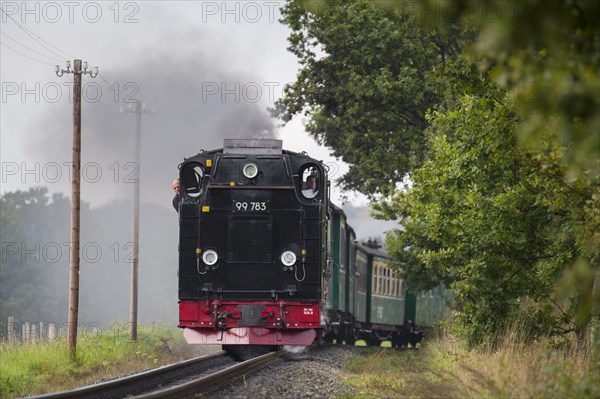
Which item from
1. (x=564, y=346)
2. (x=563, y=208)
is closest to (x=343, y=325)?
(x=564, y=346)

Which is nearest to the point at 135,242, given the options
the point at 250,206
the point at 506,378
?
the point at 250,206

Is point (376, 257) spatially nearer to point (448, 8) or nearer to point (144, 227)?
point (448, 8)

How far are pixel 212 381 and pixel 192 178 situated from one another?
A: 19.0 ft

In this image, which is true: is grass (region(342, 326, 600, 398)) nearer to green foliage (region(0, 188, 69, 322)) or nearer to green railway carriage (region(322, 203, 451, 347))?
green railway carriage (region(322, 203, 451, 347))

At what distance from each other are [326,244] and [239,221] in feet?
5.94

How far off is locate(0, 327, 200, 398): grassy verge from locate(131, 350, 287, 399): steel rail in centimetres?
298

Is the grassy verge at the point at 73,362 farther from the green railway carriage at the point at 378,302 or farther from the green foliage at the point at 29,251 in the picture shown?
the green foliage at the point at 29,251

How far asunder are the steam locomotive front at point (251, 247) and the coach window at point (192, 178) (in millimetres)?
18

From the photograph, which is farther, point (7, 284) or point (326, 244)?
point (7, 284)

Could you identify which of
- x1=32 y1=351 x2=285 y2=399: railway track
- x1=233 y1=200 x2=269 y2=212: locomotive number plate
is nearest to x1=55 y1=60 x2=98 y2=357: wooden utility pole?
x1=32 y1=351 x2=285 y2=399: railway track

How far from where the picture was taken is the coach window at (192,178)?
18.8m

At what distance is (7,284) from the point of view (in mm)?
82375

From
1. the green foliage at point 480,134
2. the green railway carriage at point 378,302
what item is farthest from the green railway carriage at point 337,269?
the green railway carriage at point 378,302

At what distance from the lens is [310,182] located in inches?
743
